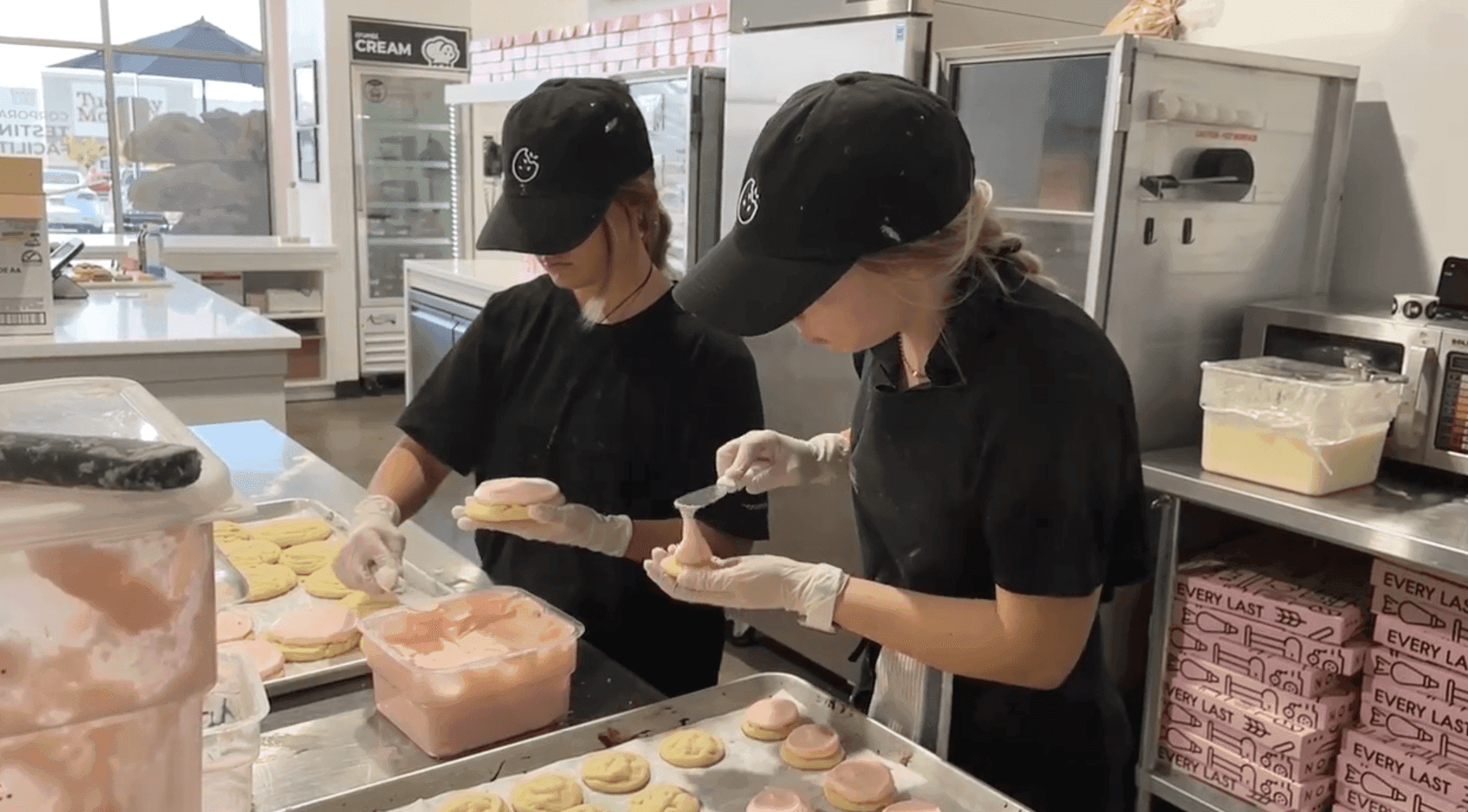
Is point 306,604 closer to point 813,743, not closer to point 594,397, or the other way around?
point 594,397

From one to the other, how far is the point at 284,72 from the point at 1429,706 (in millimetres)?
8432

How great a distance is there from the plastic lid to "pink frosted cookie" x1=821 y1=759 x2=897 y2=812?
0.81m

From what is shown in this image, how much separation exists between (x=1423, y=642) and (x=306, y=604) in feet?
6.03

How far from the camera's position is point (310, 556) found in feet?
5.90

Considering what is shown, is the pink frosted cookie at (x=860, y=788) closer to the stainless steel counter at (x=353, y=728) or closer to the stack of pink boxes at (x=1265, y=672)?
the stainless steel counter at (x=353, y=728)

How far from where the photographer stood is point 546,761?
1.28 m

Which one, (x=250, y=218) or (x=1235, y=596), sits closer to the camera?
(x=1235, y=596)

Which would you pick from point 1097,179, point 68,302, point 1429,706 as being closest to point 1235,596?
point 1429,706

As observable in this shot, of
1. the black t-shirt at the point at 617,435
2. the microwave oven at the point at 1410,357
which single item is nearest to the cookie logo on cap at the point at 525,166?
the black t-shirt at the point at 617,435

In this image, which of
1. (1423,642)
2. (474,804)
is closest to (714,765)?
(474,804)

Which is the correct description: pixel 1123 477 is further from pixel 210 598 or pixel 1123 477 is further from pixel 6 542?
pixel 6 542

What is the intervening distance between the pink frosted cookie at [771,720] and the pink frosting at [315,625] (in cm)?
55

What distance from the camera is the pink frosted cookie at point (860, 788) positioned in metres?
1.22

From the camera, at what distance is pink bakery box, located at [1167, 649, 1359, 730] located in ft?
6.77
